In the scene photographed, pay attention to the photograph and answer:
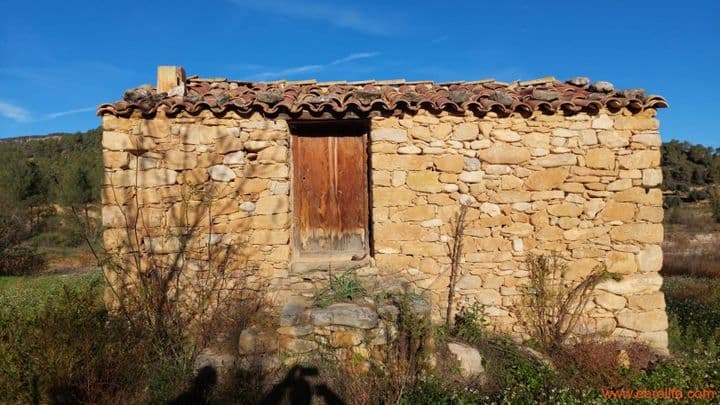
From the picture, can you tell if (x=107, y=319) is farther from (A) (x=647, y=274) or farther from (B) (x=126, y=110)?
(A) (x=647, y=274)

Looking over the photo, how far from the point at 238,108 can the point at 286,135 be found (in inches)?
25.1

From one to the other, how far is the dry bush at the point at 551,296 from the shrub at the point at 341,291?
6.96 ft

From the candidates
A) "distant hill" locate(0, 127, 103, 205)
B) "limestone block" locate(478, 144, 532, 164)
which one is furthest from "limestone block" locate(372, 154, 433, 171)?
"distant hill" locate(0, 127, 103, 205)

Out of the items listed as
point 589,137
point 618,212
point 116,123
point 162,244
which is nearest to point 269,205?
point 162,244

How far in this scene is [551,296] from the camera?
4906mm

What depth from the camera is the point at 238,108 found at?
4.69m

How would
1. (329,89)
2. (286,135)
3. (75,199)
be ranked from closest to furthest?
1. (286,135)
2. (329,89)
3. (75,199)

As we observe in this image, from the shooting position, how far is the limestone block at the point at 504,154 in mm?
4879

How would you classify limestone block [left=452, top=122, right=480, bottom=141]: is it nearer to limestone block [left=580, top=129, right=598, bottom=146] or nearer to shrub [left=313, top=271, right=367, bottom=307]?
limestone block [left=580, top=129, right=598, bottom=146]

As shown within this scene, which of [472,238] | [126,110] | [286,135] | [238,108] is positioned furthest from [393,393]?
[126,110]

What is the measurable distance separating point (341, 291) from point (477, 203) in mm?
1998

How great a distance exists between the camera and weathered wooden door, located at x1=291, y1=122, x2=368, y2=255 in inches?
204

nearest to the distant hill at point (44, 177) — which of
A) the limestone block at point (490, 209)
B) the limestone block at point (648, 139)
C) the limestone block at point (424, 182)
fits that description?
the limestone block at point (424, 182)

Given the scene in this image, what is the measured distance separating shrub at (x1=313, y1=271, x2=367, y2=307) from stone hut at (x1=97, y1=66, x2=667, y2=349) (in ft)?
0.46
